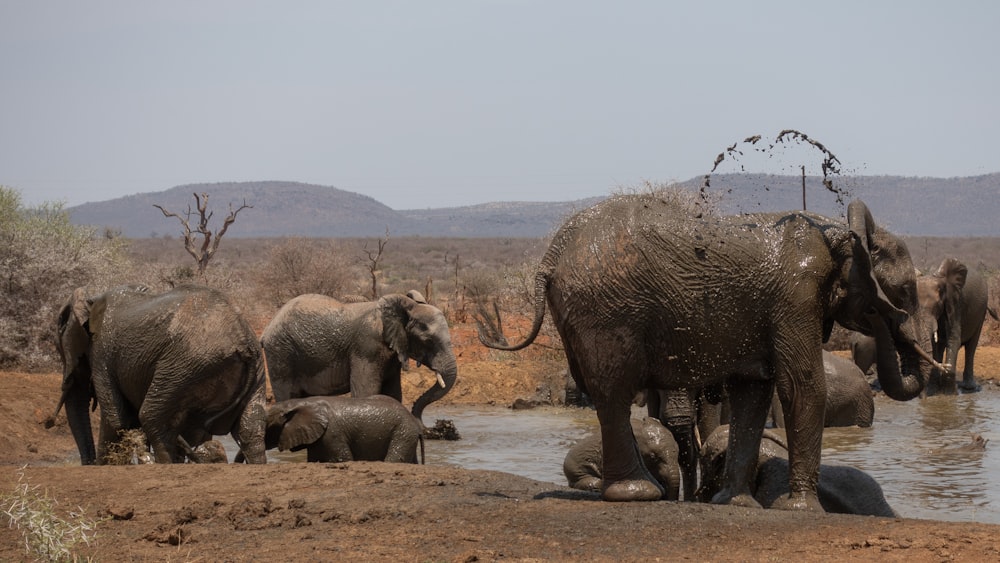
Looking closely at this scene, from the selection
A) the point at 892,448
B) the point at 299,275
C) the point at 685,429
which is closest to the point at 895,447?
the point at 892,448

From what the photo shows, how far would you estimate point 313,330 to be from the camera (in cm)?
1423

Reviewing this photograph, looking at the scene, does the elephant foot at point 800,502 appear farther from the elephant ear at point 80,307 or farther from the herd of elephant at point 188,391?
the elephant ear at point 80,307

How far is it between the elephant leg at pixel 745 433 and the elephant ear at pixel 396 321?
6060 mm

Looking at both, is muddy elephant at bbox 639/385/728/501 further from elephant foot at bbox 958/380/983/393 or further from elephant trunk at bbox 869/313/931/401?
elephant foot at bbox 958/380/983/393

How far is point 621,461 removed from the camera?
8.16m

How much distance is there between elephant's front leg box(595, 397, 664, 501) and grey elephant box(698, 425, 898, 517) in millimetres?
690

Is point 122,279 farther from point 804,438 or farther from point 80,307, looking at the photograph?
point 804,438

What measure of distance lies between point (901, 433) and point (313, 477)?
8109 mm

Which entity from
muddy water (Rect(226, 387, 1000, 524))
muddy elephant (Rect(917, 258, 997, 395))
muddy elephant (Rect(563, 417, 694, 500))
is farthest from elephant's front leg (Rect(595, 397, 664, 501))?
muddy elephant (Rect(917, 258, 997, 395))

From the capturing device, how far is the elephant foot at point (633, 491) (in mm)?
8047

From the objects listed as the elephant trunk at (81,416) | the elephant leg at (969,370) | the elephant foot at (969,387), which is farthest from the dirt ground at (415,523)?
the elephant leg at (969,370)

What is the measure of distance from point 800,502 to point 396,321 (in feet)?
22.2

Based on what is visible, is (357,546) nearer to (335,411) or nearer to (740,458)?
(740,458)

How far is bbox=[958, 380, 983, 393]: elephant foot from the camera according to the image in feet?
65.1
